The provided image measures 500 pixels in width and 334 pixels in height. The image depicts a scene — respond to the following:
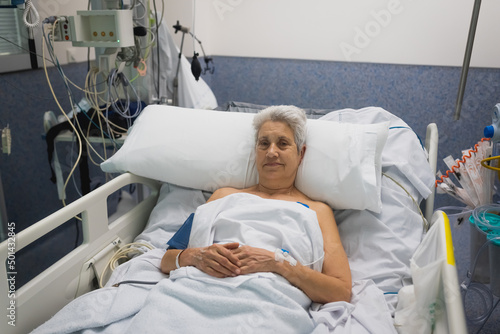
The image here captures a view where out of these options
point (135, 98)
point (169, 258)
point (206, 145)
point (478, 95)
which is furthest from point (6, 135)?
point (478, 95)

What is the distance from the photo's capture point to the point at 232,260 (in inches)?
49.3

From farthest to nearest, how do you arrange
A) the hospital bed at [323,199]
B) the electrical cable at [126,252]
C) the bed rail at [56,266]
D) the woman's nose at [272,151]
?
1. the woman's nose at [272,151]
2. the electrical cable at [126,252]
3. the hospital bed at [323,199]
4. the bed rail at [56,266]

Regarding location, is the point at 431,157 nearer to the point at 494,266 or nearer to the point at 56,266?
the point at 494,266

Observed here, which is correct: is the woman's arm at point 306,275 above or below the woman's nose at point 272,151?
below

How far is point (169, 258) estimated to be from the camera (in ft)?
4.60

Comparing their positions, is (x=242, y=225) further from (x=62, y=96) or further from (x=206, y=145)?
(x=62, y=96)

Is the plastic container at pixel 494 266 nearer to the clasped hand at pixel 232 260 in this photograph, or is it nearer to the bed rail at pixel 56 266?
the clasped hand at pixel 232 260

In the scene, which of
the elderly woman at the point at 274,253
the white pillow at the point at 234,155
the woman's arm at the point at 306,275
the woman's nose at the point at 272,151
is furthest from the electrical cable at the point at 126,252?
the woman's nose at the point at 272,151

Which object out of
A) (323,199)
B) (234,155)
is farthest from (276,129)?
(323,199)

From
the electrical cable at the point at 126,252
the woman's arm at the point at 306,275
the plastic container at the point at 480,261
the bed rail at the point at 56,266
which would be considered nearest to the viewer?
the bed rail at the point at 56,266

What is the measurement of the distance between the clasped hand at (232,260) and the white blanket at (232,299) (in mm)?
27

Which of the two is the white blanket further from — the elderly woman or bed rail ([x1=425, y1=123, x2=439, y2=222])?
bed rail ([x1=425, y1=123, x2=439, y2=222])

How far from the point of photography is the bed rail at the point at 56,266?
1047 mm

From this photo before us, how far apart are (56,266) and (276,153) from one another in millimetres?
843
